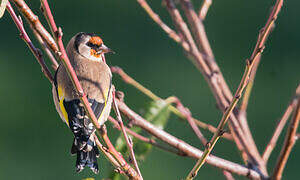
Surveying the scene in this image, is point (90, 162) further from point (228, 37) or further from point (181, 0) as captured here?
point (228, 37)

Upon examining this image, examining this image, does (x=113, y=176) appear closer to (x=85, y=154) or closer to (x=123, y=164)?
(x=85, y=154)

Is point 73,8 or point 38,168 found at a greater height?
point 73,8

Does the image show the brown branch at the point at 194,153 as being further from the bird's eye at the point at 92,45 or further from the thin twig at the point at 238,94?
the bird's eye at the point at 92,45

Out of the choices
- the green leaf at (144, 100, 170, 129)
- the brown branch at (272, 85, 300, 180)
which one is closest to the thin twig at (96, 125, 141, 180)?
the brown branch at (272, 85, 300, 180)

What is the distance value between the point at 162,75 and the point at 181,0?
436 centimetres

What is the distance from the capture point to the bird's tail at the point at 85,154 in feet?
6.37

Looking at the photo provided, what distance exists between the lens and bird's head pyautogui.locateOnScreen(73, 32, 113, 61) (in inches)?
95.5

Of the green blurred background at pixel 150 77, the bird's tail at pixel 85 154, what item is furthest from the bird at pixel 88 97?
the green blurred background at pixel 150 77

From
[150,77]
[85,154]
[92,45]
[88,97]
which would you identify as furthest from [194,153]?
[150,77]

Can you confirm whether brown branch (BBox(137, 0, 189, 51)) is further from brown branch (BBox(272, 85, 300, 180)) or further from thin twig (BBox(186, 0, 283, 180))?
thin twig (BBox(186, 0, 283, 180))

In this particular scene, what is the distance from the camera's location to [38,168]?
578 cm

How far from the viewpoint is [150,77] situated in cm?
650

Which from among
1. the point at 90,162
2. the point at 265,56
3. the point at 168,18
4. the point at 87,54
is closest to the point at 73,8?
the point at 168,18

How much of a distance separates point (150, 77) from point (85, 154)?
454 cm
